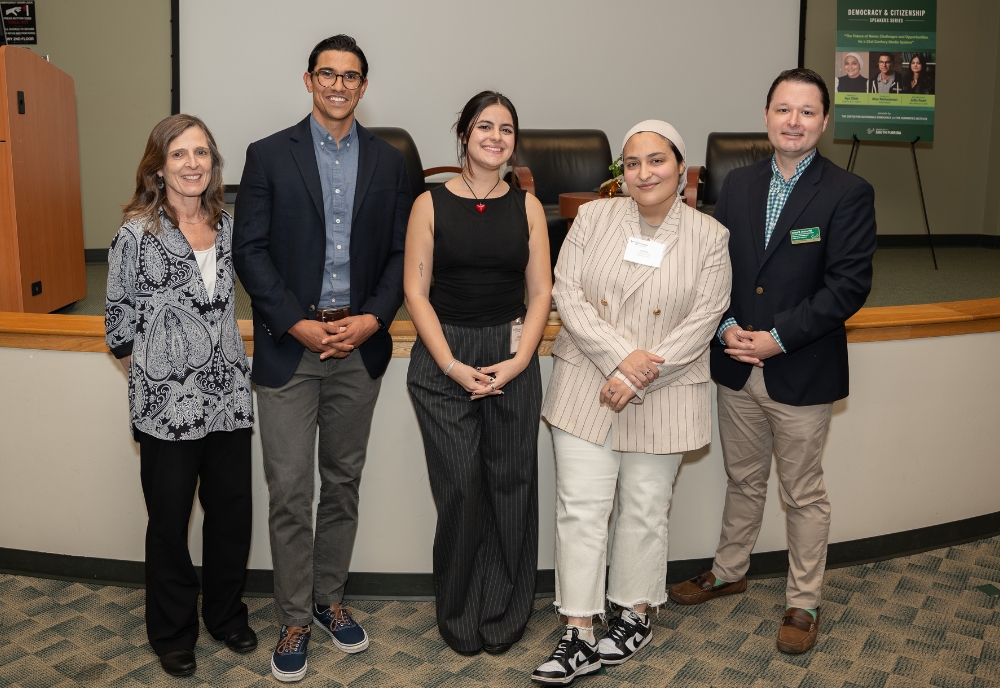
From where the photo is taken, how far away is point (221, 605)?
8.07 feet

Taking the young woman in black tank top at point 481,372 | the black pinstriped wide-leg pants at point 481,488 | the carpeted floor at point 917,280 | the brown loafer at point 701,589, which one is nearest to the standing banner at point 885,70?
the carpeted floor at point 917,280

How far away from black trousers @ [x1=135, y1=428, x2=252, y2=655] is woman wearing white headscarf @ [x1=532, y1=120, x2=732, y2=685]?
934mm

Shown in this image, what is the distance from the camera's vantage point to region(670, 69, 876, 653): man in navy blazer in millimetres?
2270

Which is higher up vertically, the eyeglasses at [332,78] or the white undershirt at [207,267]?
the eyeglasses at [332,78]

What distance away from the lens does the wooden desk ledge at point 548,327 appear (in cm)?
264

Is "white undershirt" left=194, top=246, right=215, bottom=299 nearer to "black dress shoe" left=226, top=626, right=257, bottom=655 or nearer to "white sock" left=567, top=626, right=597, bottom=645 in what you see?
"black dress shoe" left=226, top=626, right=257, bottom=655

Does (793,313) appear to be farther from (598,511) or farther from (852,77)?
(852,77)

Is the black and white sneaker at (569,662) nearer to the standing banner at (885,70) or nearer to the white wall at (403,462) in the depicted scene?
the white wall at (403,462)

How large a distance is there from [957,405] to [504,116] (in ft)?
7.06

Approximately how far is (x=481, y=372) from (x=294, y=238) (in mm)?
629

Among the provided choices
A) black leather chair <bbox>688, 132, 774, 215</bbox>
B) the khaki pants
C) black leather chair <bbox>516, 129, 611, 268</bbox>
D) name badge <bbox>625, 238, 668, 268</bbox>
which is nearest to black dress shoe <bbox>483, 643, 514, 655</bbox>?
the khaki pants

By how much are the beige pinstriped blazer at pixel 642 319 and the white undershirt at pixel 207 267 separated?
0.96 m

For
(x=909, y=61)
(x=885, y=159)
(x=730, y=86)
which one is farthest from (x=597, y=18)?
(x=885, y=159)

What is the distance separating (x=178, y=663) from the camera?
7.57 feet
